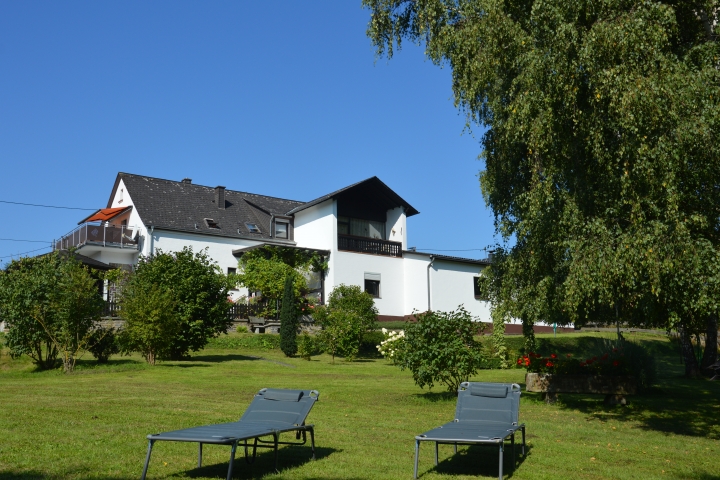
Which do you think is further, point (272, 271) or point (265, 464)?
point (272, 271)

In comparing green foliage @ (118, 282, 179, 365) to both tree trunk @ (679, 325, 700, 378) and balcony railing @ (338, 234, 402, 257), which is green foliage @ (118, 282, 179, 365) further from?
balcony railing @ (338, 234, 402, 257)

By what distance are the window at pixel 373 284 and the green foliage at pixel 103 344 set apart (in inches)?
801

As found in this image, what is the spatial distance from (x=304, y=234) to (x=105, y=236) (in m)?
10.8

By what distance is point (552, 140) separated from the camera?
1162 cm

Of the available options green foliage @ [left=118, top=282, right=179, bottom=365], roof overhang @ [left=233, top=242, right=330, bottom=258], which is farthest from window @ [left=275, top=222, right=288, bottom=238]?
green foliage @ [left=118, top=282, right=179, bottom=365]

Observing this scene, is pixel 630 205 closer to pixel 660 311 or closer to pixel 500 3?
pixel 660 311

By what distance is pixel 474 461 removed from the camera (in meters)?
8.59

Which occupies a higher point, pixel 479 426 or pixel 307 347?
pixel 307 347

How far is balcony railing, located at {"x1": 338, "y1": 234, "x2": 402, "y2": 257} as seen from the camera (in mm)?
40406

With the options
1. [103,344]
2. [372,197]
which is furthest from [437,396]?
[372,197]

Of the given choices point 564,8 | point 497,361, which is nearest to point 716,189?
point 564,8

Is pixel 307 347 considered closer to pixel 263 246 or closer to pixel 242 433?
pixel 263 246

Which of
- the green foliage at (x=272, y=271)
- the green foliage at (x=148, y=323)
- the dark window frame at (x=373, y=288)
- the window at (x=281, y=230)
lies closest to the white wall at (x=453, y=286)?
the dark window frame at (x=373, y=288)

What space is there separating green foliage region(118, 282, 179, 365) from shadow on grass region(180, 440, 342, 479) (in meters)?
12.6
